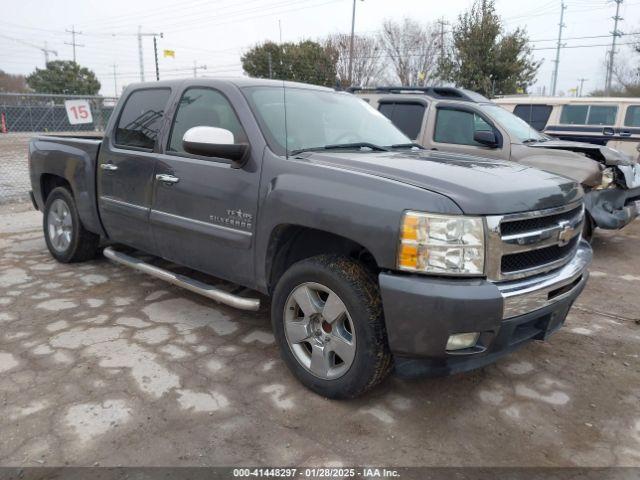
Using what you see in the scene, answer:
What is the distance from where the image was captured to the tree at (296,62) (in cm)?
3538

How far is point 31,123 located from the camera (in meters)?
23.6

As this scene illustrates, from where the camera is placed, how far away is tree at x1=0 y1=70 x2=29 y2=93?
6431cm

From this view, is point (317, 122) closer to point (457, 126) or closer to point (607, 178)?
point (457, 126)

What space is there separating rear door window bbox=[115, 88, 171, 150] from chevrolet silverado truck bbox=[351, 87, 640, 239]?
12.4 feet

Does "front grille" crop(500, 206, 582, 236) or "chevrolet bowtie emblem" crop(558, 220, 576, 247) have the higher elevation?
"front grille" crop(500, 206, 582, 236)

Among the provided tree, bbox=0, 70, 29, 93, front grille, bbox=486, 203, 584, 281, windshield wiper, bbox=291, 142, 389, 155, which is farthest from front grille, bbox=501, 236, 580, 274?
tree, bbox=0, 70, 29, 93

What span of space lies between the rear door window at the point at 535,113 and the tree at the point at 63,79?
5421 centimetres

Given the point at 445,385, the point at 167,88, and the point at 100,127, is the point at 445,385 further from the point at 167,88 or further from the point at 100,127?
the point at 100,127

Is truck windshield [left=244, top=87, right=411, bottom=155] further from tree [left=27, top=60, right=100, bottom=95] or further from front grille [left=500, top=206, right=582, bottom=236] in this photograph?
tree [left=27, top=60, right=100, bottom=95]

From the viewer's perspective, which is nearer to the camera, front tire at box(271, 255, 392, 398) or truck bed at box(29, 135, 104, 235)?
front tire at box(271, 255, 392, 398)

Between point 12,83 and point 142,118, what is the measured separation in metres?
77.2

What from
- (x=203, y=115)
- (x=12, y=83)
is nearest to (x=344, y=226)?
(x=203, y=115)

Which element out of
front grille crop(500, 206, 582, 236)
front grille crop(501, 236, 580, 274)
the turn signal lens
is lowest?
the turn signal lens

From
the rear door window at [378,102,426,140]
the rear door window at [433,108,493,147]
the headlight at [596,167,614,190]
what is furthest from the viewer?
the rear door window at [378,102,426,140]
